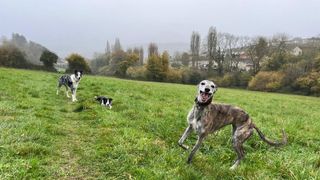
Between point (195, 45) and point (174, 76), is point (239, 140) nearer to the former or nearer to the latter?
point (174, 76)

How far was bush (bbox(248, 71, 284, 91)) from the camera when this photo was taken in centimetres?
6806

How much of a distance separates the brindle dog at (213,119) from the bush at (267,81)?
2477 inches

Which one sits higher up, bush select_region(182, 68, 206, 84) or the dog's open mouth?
the dog's open mouth

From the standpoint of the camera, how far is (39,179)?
648 cm

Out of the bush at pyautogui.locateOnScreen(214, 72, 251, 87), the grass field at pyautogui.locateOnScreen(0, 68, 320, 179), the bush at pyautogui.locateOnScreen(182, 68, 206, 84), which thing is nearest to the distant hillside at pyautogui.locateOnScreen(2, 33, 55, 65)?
the bush at pyautogui.locateOnScreen(182, 68, 206, 84)

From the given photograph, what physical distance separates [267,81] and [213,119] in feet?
216

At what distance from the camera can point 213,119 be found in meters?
7.95

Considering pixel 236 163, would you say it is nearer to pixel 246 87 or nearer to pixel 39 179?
pixel 39 179

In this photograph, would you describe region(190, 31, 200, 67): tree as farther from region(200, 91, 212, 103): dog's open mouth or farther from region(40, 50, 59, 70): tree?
region(200, 91, 212, 103): dog's open mouth

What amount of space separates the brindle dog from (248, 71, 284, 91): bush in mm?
62912

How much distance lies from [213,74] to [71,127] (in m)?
74.6

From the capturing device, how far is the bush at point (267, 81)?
6806cm

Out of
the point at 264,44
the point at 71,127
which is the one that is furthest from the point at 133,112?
the point at 264,44

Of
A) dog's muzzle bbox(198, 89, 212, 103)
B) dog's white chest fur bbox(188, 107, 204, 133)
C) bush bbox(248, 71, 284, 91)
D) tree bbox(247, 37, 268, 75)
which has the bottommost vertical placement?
bush bbox(248, 71, 284, 91)
